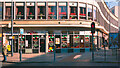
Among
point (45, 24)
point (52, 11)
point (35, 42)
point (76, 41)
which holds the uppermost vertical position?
point (52, 11)

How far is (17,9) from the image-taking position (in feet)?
79.9

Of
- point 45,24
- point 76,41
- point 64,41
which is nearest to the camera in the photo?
point 45,24

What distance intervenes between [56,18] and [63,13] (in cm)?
127

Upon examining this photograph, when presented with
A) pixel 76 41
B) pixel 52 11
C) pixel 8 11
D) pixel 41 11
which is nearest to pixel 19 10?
pixel 8 11

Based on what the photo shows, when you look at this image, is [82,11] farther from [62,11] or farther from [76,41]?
[76,41]

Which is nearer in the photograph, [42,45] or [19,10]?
[19,10]

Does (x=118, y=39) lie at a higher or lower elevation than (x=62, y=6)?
lower

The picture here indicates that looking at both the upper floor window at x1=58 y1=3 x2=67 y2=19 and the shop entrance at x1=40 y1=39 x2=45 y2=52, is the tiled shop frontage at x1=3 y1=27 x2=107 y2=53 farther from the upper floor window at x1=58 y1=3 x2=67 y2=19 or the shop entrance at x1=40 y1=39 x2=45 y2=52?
the upper floor window at x1=58 y1=3 x2=67 y2=19

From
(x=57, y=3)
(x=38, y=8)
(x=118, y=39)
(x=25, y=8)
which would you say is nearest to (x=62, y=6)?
(x=57, y=3)

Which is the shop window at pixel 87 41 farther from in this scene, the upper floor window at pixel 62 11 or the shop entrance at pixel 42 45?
the shop entrance at pixel 42 45

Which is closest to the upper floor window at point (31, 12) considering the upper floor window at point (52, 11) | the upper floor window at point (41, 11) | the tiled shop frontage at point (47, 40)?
the upper floor window at point (41, 11)

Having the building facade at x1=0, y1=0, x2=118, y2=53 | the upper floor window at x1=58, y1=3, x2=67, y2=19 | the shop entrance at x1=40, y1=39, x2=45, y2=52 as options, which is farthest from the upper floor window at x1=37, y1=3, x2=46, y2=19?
the shop entrance at x1=40, y1=39, x2=45, y2=52

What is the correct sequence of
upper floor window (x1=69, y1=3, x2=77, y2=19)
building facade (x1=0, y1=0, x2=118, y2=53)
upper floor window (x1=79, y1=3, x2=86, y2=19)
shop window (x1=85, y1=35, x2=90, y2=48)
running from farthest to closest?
shop window (x1=85, y1=35, x2=90, y2=48), upper floor window (x1=79, y1=3, x2=86, y2=19), upper floor window (x1=69, y1=3, x2=77, y2=19), building facade (x1=0, y1=0, x2=118, y2=53)

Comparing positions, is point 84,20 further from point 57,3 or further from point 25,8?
point 25,8
